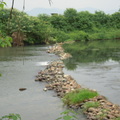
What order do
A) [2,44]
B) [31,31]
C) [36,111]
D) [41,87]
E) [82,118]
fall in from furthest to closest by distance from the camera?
[31,31] < [41,87] < [36,111] < [82,118] < [2,44]

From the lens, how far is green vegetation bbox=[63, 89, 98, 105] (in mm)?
9273

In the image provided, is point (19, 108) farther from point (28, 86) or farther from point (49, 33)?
point (49, 33)

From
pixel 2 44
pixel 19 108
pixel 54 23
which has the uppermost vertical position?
pixel 54 23

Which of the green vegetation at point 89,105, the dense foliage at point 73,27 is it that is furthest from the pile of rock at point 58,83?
the dense foliage at point 73,27

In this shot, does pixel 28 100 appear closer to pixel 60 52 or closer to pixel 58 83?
pixel 58 83

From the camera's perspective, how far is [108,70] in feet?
53.9

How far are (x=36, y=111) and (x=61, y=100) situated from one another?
55.5 inches

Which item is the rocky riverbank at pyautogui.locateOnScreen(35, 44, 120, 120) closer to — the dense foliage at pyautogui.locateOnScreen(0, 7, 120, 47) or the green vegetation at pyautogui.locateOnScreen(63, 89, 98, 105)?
the green vegetation at pyautogui.locateOnScreen(63, 89, 98, 105)

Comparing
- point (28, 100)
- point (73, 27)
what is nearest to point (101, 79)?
point (28, 100)

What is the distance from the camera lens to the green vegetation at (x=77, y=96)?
9.27 meters

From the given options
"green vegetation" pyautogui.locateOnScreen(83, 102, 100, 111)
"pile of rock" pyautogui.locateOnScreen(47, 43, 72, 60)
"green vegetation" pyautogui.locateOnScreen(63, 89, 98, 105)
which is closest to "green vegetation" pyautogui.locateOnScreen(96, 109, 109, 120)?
"green vegetation" pyautogui.locateOnScreen(83, 102, 100, 111)

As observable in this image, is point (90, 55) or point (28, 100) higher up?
point (90, 55)

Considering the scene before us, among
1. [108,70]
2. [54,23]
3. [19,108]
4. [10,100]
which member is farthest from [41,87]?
[54,23]

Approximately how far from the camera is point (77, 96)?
948 centimetres
